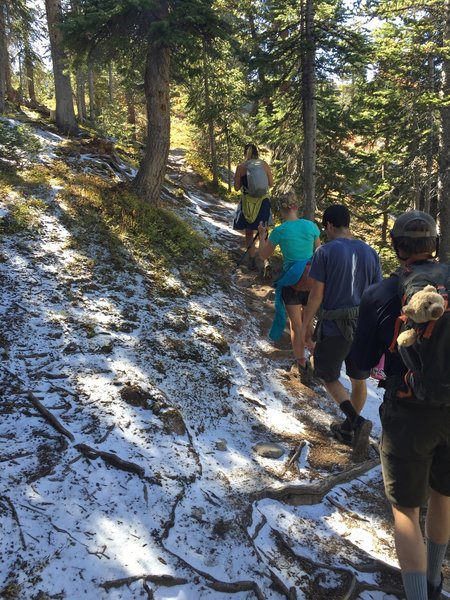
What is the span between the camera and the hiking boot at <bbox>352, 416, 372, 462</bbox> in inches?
172

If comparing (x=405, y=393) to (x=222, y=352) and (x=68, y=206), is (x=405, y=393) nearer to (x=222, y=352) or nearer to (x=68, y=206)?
(x=222, y=352)

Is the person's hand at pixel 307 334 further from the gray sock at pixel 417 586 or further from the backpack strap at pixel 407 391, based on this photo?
the gray sock at pixel 417 586

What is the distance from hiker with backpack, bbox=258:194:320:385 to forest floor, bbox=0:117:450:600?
60 centimetres

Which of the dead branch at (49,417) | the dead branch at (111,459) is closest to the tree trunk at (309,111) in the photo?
the dead branch at (49,417)

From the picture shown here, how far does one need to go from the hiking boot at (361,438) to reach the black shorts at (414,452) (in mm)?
1679

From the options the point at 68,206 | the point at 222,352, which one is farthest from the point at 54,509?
the point at 68,206

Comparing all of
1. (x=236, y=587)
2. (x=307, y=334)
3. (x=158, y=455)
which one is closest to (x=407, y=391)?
(x=236, y=587)

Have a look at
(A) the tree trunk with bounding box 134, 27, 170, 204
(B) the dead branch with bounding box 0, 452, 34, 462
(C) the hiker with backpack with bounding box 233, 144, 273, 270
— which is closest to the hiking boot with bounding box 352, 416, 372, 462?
(B) the dead branch with bounding box 0, 452, 34, 462

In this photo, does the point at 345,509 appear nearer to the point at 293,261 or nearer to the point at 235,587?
the point at 235,587

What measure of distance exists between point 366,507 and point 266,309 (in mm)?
4729

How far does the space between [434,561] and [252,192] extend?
7.15 meters

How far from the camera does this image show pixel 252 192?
28.7ft

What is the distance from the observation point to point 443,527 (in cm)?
272

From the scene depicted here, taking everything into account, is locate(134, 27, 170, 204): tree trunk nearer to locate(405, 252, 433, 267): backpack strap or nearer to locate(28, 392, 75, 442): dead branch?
locate(28, 392, 75, 442): dead branch
